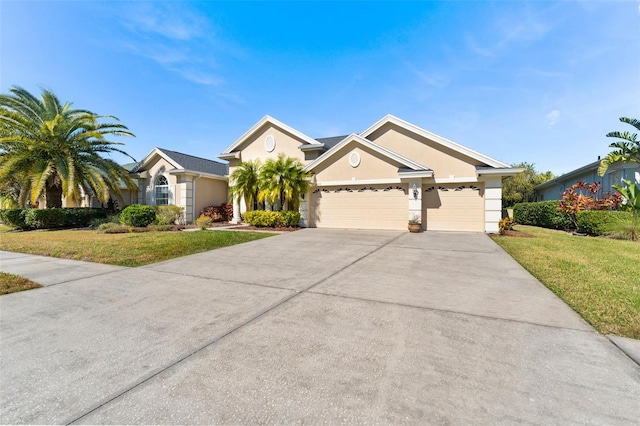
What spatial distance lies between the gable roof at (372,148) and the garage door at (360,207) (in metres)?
1.23

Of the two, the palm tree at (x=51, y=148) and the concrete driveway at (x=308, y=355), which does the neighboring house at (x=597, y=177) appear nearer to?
the concrete driveway at (x=308, y=355)

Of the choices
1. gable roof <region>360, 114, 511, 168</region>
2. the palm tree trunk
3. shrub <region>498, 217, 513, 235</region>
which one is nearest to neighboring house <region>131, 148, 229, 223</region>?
the palm tree trunk

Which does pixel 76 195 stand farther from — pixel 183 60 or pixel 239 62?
pixel 239 62

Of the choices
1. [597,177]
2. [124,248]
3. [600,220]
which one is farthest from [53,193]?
[597,177]

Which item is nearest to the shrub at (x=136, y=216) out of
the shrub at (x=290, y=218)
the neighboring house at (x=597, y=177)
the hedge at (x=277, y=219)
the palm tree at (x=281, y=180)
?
the hedge at (x=277, y=219)

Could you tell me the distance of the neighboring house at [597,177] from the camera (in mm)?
14984

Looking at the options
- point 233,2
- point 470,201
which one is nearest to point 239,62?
point 233,2

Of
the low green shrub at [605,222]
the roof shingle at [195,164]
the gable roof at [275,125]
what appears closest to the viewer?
the low green shrub at [605,222]

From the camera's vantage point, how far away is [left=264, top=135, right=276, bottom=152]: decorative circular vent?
17.4m

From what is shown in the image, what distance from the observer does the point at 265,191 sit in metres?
14.8

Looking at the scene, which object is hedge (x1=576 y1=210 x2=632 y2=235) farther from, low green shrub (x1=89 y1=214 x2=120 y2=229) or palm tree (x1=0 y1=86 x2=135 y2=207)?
palm tree (x1=0 y1=86 x2=135 y2=207)

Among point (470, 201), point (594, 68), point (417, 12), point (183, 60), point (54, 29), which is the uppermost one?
point (417, 12)

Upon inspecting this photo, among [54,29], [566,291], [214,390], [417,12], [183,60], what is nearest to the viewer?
[214,390]

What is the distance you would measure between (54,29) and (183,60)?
14.4 feet
